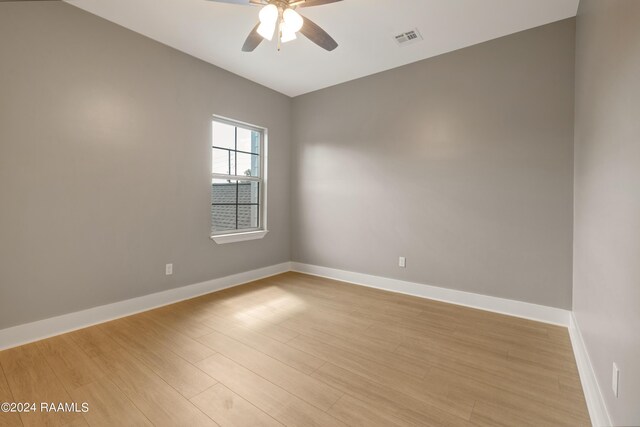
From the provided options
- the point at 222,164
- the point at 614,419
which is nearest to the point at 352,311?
the point at 614,419

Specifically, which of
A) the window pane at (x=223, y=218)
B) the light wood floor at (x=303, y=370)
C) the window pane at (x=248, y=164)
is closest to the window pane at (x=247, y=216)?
the window pane at (x=223, y=218)

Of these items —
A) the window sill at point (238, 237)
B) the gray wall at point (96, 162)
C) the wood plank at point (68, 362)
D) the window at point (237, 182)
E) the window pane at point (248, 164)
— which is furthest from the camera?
the window pane at point (248, 164)

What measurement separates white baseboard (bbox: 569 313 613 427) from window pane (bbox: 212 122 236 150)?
3911 millimetres

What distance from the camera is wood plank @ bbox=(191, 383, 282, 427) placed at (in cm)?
142

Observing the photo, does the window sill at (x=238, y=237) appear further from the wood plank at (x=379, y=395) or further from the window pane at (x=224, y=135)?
the wood plank at (x=379, y=395)

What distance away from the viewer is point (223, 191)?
3715 millimetres

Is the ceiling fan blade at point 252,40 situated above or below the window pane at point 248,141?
above

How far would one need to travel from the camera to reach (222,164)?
367 centimetres

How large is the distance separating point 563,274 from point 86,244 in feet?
14.1

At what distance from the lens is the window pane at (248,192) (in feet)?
13.0

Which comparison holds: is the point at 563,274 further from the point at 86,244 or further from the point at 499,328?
the point at 86,244

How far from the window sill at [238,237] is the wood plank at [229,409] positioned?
6.67ft

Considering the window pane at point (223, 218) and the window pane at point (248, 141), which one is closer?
the window pane at point (223, 218)

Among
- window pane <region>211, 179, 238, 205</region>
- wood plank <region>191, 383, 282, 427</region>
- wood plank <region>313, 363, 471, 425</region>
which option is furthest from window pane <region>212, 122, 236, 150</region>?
wood plank <region>313, 363, 471, 425</region>
